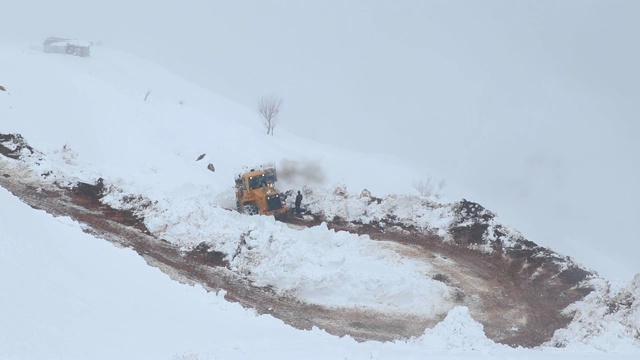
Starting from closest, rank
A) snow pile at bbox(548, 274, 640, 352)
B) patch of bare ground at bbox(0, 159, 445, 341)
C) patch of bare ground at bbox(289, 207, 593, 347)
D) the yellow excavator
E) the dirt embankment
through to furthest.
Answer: snow pile at bbox(548, 274, 640, 352)
patch of bare ground at bbox(0, 159, 445, 341)
the dirt embankment
patch of bare ground at bbox(289, 207, 593, 347)
the yellow excavator

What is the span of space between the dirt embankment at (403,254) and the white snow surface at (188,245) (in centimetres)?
59

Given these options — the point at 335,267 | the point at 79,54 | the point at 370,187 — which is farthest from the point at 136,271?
the point at 79,54

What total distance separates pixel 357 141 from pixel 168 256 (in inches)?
2522

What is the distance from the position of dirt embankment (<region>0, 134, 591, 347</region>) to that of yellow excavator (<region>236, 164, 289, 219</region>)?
54.6 inches

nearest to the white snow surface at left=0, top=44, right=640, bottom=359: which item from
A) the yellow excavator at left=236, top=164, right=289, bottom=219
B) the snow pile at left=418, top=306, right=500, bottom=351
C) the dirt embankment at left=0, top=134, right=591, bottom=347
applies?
the snow pile at left=418, top=306, right=500, bottom=351

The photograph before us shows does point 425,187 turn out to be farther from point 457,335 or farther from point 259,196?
point 457,335

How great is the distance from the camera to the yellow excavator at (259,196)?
23.6 metres

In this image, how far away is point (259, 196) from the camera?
23547 millimetres

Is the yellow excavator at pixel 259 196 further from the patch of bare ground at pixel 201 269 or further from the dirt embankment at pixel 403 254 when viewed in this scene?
the patch of bare ground at pixel 201 269

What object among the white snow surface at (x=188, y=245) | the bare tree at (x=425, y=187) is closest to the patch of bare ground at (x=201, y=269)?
the white snow surface at (x=188, y=245)

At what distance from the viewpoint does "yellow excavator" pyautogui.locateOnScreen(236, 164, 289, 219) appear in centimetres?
2356

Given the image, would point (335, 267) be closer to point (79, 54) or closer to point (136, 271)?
point (136, 271)

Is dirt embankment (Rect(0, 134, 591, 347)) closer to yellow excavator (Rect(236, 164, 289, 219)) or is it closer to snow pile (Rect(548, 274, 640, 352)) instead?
snow pile (Rect(548, 274, 640, 352))

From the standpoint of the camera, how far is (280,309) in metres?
17.4
